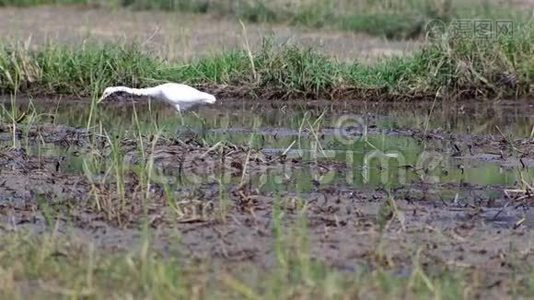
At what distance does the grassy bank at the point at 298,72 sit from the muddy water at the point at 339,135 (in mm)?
186

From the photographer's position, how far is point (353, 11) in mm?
18203

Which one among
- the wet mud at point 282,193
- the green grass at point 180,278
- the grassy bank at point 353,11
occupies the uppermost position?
the green grass at point 180,278

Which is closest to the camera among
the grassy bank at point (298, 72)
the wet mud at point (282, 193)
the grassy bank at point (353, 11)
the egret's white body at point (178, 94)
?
the wet mud at point (282, 193)

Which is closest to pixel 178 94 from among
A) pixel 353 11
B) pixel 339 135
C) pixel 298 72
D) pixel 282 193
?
pixel 339 135

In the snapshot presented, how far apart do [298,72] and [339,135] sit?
2.03m

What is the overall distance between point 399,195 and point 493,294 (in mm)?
2226

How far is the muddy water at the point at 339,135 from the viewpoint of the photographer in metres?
8.32

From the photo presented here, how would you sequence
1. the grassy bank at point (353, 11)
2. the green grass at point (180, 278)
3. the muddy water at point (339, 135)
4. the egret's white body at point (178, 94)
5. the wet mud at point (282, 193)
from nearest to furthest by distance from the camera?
the green grass at point (180, 278) → the wet mud at point (282, 193) → the muddy water at point (339, 135) → the egret's white body at point (178, 94) → the grassy bank at point (353, 11)

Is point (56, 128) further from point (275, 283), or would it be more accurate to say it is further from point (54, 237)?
point (275, 283)

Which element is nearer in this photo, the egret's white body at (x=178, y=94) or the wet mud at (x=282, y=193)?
the wet mud at (x=282, y=193)

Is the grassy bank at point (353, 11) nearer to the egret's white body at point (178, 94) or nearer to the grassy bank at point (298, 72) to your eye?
the grassy bank at point (298, 72)

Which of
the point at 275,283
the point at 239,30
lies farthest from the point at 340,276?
the point at 239,30

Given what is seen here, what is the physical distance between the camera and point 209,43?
1580cm

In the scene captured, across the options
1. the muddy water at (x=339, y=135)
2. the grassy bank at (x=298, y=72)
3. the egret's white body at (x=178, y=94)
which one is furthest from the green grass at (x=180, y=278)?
the grassy bank at (x=298, y=72)
